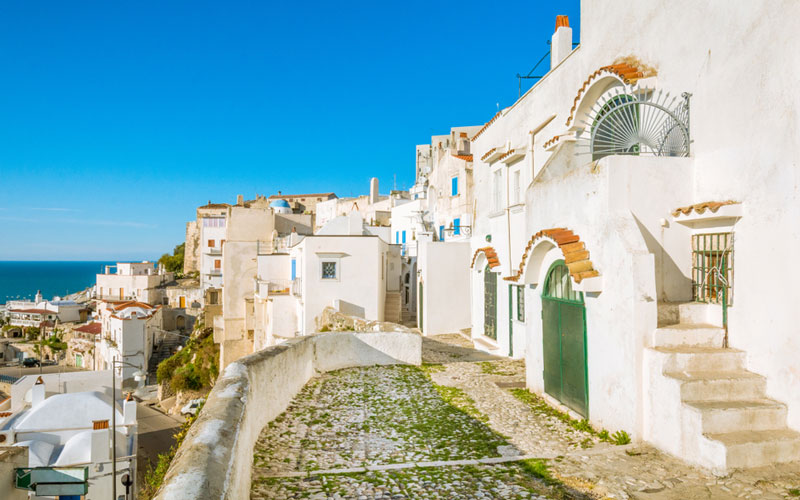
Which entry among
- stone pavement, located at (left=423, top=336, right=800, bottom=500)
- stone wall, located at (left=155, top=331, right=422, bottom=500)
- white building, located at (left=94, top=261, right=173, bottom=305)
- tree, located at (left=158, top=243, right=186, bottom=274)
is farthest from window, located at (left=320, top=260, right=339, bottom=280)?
tree, located at (left=158, top=243, right=186, bottom=274)

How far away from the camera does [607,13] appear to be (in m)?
9.82

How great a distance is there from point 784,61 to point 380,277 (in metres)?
20.4

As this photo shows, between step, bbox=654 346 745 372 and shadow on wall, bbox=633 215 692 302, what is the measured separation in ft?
3.35

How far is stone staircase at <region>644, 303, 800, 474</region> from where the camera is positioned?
5.00 m

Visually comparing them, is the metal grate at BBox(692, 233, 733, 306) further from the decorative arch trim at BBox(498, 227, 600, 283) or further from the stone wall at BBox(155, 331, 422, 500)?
the stone wall at BBox(155, 331, 422, 500)

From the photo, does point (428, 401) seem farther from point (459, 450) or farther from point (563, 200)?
point (563, 200)

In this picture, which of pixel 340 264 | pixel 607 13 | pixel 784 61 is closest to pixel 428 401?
pixel 784 61

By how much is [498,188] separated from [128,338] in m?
39.4

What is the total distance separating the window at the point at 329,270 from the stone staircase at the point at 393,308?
15.6 ft

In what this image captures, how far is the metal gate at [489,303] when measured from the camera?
15.4 meters

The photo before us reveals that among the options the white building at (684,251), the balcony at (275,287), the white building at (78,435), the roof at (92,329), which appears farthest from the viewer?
the roof at (92,329)

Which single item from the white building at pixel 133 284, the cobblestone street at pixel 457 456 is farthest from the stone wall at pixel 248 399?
the white building at pixel 133 284

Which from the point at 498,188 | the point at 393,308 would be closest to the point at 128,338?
the point at 393,308

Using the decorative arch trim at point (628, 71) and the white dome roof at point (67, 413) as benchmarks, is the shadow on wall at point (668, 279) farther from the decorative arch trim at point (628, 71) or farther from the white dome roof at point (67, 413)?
the white dome roof at point (67, 413)
